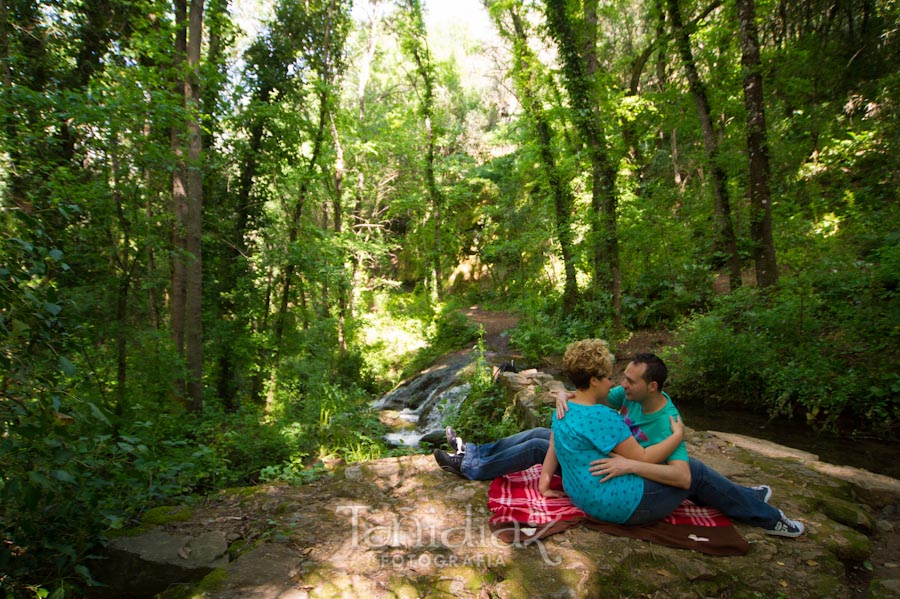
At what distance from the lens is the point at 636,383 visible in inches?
116

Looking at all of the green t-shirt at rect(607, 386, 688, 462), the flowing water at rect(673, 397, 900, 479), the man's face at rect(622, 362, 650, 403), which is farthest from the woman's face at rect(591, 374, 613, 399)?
the flowing water at rect(673, 397, 900, 479)

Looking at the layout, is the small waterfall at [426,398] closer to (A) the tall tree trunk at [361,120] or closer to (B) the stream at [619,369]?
(B) the stream at [619,369]

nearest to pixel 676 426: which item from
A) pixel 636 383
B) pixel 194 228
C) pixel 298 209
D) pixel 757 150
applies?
pixel 636 383

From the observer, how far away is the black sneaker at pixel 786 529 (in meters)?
2.97

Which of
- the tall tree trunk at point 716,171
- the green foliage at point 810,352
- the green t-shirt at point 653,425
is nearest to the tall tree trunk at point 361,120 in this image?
the tall tree trunk at point 716,171

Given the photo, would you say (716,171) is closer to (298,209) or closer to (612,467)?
(612,467)

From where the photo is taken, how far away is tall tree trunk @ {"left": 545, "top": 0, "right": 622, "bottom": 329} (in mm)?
10141

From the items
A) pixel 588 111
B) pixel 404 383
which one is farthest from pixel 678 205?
pixel 404 383

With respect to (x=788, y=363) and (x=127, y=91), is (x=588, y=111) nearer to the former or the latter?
(x=788, y=363)

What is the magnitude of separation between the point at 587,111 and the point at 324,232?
723 centimetres

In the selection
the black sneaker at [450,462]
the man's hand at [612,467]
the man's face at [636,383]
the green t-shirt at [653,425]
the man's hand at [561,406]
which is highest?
the man's face at [636,383]

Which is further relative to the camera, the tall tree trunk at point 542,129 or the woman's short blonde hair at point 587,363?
the tall tree trunk at point 542,129

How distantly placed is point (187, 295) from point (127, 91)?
12.0 ft

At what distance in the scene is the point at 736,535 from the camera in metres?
2.85
